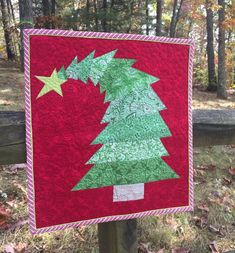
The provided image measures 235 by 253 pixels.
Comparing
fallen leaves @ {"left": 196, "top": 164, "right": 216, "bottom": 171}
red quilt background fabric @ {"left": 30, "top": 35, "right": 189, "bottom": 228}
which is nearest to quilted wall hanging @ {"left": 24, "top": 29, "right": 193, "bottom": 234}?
red quilt background fabric @ {"left": 30, "top": 35, "right": 189, "bottom": 228}

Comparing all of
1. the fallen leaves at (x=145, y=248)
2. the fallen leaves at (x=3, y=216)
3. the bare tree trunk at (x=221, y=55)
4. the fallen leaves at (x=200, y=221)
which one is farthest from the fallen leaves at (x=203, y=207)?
the bare tree trunk at (x=221, y=55)

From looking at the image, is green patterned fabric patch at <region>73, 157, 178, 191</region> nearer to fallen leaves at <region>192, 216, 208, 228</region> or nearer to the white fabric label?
the white fabric label

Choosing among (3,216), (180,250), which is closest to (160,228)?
(180,250)

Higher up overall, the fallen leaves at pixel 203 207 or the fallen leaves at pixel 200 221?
the fallen leaves at pixel 203 207

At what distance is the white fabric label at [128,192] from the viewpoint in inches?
65.0

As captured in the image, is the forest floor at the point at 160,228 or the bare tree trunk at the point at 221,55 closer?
the forest floor at the point at 160,228

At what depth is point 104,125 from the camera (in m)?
1.55

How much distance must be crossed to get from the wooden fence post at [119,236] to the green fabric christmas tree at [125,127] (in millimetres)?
252

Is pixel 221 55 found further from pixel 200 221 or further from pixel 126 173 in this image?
pixel 126 173

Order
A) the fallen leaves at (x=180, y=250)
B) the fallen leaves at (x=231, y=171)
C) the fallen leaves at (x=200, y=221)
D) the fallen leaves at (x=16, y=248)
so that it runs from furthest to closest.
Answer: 1. the fallen leaves at (x=231, y=171)
2. the fallen leaves at (x=200, y=221)
3. the fallen leaves at (x=180, y=250)
4. the fallen leaves at (x=16, y=248)

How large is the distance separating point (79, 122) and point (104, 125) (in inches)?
4.6

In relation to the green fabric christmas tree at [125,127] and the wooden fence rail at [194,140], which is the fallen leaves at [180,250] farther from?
the green fabric christmas tree at [125,127]

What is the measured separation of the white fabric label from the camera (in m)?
1.65

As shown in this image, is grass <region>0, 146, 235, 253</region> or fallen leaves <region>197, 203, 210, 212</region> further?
fallen leaves <region>197, 203, 210, 212</region>
